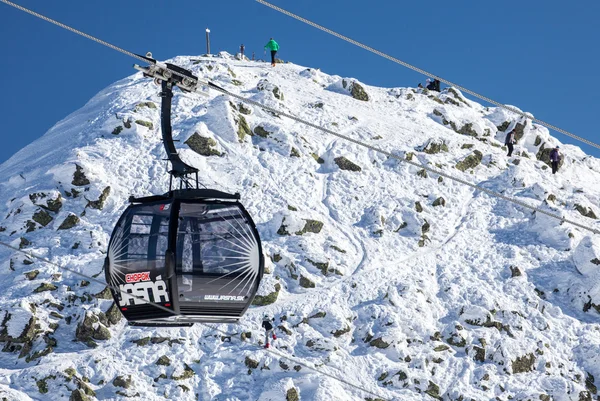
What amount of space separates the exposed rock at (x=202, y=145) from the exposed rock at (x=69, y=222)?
7263 mm

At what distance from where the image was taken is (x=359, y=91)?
4816 cm

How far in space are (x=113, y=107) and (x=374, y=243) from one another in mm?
16523

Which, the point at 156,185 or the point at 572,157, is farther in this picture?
the point at 572,157

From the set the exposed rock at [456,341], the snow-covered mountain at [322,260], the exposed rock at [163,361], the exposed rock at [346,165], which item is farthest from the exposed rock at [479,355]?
the exposed rock at [346,165]


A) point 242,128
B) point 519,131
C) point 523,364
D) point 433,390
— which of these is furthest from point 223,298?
point 519,131

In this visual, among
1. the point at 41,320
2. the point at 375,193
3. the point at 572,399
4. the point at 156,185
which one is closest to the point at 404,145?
the point at 375,193

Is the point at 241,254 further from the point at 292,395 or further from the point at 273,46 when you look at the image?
the point at 273,46

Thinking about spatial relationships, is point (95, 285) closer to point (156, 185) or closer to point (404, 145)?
point (156, 185)

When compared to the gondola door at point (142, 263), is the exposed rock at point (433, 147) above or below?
above

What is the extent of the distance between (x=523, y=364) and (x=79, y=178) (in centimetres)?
1849

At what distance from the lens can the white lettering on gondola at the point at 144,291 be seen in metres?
13.2

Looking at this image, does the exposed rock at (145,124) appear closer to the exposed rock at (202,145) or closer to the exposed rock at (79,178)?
the exposed rock at (202,145)

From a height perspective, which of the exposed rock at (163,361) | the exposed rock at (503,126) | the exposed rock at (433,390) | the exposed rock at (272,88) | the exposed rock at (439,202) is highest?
the exposed rock at (503,126)

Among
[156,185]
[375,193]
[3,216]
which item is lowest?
[3,216]
